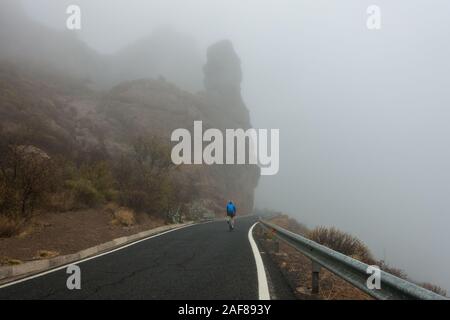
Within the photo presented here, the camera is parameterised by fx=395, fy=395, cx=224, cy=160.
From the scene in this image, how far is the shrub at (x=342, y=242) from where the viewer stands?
11852mm

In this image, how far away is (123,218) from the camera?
18.5 m

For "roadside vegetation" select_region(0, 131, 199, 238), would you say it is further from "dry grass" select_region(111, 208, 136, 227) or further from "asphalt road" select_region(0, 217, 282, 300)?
"asphalt road" select_region(0, 217, 282, 300)

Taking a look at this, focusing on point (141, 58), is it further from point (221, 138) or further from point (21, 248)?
point (21, 248)

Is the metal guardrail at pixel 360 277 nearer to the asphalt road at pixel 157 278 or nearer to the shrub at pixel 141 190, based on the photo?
the asphalt road at pixel 157 278

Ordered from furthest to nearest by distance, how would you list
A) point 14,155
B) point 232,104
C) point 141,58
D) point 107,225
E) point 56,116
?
1. point 141,58
2. point 232,104
3. point 56,116
4. point 107,225
5. point 14,155

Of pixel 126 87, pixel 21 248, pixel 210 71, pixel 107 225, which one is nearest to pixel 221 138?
pixel 126 87

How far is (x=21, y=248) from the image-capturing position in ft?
34.4

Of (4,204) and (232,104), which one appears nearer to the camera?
(4,204)

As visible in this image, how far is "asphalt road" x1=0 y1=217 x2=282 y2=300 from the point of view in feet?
19.1

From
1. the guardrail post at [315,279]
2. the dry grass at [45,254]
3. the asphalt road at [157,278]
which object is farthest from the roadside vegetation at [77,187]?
the guardrail post at [315,279]

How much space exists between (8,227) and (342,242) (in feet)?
32.8

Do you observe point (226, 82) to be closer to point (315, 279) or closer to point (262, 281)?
point (262, 281)
